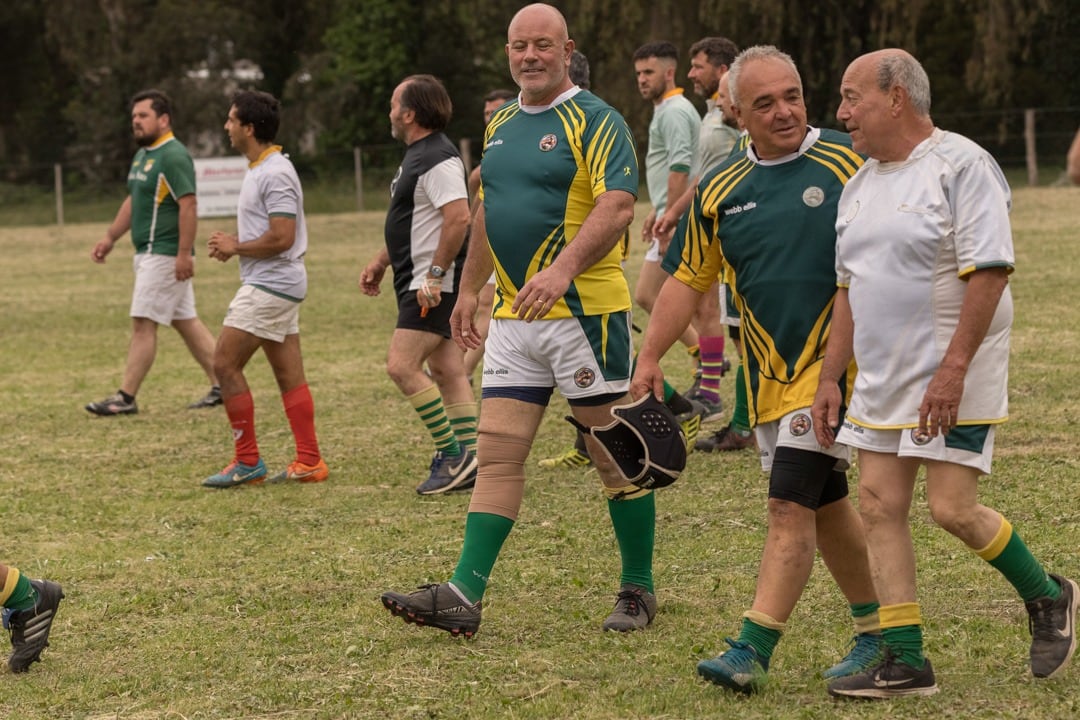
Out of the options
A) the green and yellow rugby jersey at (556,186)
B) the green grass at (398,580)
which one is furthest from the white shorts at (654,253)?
the green and yellow rugby jersey at (556,186)

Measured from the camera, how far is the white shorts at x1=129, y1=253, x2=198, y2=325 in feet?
38.8

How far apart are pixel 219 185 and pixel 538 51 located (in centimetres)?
3276

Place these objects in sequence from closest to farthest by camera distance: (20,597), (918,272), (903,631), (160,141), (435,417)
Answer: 1. (918,272)
2. (903,631)
3. (20,597)
4. (435,417)
5. (160,141)

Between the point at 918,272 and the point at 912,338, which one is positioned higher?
the point at 918,272

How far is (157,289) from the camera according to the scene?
11844 millimetres

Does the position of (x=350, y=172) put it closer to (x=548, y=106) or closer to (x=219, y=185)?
(x=219, y=185)

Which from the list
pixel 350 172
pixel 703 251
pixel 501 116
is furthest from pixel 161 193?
pixel 350 172

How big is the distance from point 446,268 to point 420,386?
77cm

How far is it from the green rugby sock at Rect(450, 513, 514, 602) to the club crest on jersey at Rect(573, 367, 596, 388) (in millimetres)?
541

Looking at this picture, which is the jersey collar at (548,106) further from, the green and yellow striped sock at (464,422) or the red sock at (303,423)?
the red sock at (303,423)

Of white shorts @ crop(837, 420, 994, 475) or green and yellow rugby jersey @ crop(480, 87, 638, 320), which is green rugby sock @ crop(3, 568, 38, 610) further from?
white shorts @ crop(837, 420, 994, 475)

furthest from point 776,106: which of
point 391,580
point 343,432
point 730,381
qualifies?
point 730,381

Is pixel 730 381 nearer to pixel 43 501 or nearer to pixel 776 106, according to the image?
pixel 43 501

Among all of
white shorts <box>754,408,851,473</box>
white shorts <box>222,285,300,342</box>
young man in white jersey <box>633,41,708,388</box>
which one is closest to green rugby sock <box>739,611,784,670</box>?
white shorts <box>754,408,851,473</box>
